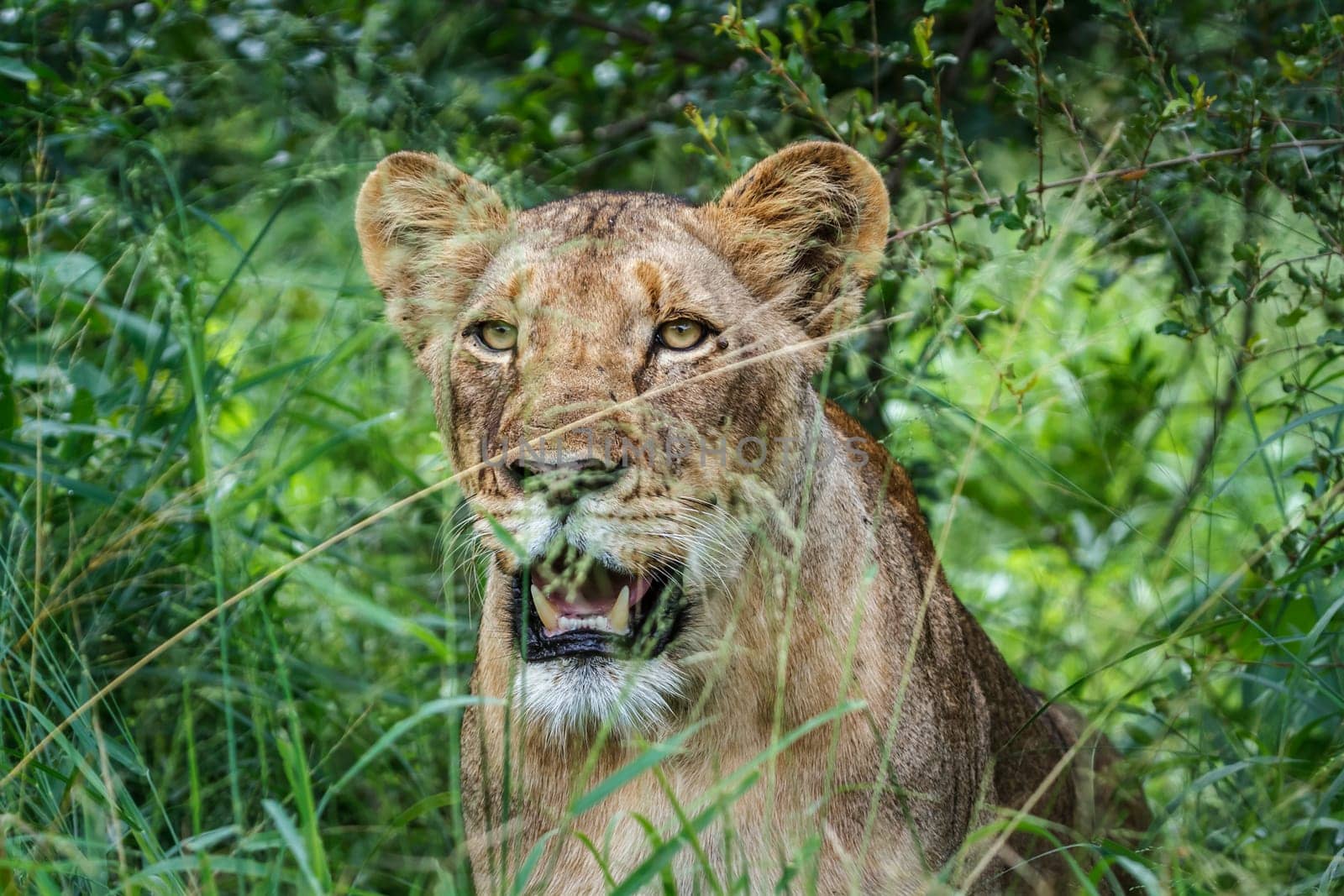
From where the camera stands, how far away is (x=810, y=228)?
338 centimetres

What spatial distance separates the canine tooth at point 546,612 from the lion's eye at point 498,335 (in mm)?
597

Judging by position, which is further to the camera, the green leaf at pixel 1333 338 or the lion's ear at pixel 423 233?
the lion's ear at pixel 423 233

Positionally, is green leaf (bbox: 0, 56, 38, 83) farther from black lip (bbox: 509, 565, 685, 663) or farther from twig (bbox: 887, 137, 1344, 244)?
twig (bbox: 887, 137, 1344, 244)

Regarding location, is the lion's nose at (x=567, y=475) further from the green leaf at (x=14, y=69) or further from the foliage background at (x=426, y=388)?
the green leaf at (x=14, y=69)

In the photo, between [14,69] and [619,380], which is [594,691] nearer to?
[619,380]

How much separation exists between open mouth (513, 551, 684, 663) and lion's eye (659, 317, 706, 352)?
490mm

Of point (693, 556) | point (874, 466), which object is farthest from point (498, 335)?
point (874, 466)

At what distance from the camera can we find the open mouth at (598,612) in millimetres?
2781

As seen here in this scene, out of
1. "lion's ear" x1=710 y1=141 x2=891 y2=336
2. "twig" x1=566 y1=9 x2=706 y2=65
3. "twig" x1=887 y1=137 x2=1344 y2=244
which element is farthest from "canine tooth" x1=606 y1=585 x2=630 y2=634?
"twig" x1=566 y1=9 x2=706 y2=65

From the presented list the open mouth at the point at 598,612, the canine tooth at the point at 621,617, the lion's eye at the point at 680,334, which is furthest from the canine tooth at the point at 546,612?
the lion's eye at the point at 680,334

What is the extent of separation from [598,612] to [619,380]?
0.46 m

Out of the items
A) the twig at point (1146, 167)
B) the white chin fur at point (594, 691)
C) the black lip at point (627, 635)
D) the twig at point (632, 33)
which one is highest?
A: the twig at point (1146, 167)

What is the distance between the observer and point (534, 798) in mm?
2994

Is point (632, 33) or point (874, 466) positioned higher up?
point (632, 33)
